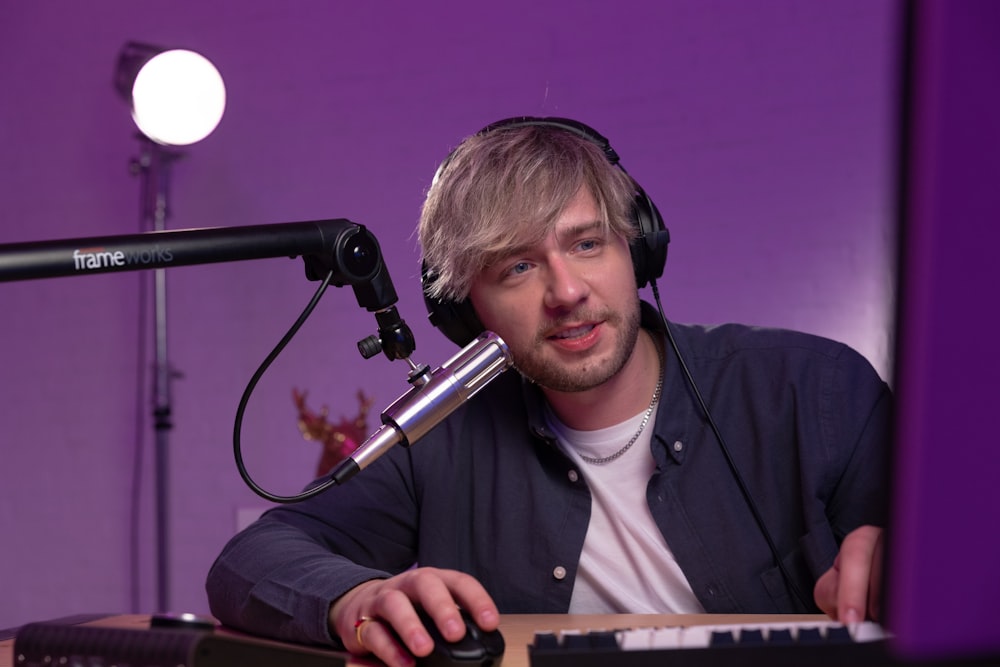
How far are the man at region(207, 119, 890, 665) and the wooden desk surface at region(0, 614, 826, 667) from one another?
0.75 ft

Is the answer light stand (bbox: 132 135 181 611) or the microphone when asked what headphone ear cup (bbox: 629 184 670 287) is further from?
light stand (bbox: 132 135 181 611)

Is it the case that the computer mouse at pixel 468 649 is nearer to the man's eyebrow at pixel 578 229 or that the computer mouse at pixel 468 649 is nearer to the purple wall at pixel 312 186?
the man's eyebrow at pixel 578 229

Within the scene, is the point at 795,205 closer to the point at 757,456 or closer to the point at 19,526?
the point at 757,456

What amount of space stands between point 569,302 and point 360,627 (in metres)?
0.63

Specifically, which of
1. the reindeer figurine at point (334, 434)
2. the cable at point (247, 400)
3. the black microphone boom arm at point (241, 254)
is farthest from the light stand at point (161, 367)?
the black microphone boom arm at point (241, 254)

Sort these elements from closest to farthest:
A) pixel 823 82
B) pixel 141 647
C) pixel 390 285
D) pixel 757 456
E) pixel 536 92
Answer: pixel 141 647 < pixel 390 285 < pixel 757 456 < pixel 823 82 < pixel 536 92

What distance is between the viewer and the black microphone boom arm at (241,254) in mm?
702

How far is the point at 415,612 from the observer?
2.84 ft

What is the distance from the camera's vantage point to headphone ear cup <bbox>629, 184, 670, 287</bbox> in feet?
4.88

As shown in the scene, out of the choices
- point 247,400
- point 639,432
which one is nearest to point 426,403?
point 247,400

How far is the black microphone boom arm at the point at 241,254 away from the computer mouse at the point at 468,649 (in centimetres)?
24

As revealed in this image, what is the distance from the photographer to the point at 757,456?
1.41 meters

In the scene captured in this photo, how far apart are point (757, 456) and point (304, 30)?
241cm

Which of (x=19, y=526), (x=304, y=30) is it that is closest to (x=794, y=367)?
(x=304, y=30)
